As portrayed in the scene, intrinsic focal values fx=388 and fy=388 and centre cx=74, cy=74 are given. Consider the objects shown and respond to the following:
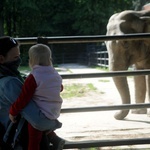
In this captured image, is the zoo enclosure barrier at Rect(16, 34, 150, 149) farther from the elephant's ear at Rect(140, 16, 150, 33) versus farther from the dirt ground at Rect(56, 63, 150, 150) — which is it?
the elephant's ear at Rect(140, 16, 150, 33)

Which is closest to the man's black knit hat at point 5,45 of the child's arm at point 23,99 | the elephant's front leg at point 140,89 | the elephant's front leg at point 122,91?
the child's arm at point 23,99

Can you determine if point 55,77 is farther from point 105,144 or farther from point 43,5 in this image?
point 43,5

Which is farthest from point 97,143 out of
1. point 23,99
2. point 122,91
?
point 122,91

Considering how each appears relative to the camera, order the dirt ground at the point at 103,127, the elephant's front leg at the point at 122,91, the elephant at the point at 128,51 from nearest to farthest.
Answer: the dirt ground at the point at 103,127
the elephant's front leg at the point at 122,91
the elephant at the point at 128,51

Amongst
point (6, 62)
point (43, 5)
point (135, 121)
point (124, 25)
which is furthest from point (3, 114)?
point (43, 5)

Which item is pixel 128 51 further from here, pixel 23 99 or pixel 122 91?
pixel 23 99

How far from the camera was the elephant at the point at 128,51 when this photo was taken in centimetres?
589

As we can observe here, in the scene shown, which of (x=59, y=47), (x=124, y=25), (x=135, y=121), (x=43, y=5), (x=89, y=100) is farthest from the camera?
(x=43, y=5)

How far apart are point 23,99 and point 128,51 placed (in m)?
3.83

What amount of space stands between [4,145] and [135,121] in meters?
3.38

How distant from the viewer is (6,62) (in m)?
2.66

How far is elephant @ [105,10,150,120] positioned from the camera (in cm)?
589

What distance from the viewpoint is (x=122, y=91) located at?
5.80 metres

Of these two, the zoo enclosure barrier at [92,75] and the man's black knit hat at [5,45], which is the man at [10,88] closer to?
the man's black knit hat at [5,45]
